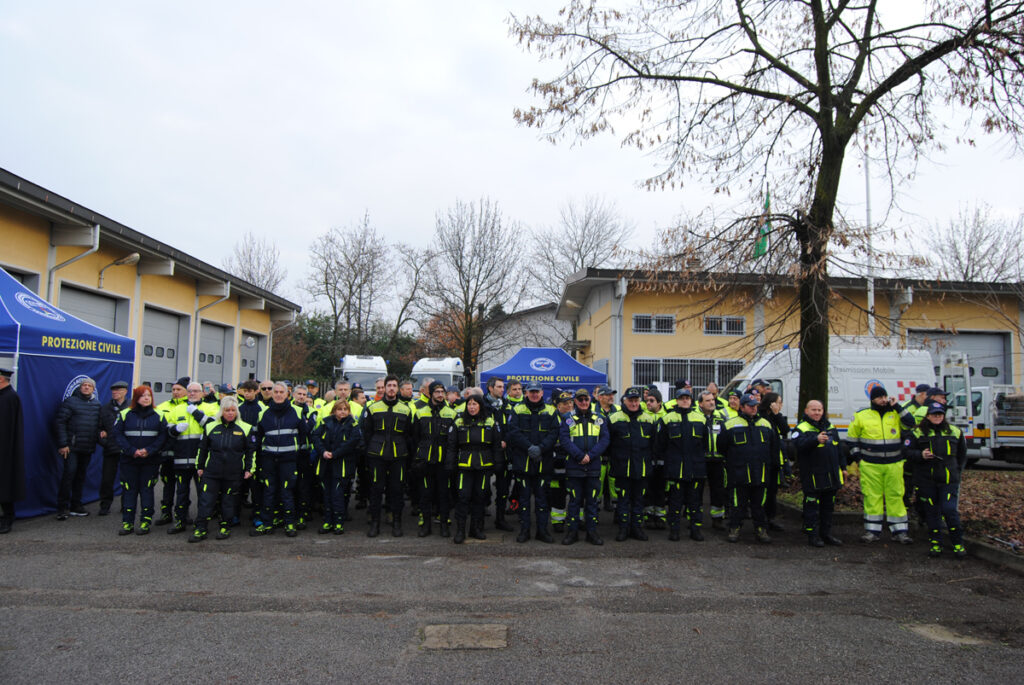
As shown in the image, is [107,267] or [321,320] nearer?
[107,267]

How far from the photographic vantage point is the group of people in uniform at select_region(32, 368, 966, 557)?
25.7ft

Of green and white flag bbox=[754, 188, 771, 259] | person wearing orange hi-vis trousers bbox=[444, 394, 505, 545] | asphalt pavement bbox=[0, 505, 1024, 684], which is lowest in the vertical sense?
asphalt pavement bbox=[0, 505, 1024, 684]

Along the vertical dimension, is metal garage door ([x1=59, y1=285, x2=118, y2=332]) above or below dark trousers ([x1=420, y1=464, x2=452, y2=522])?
above

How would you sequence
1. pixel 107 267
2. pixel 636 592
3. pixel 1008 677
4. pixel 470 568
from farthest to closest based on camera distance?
pixel 107 267, pixel 470 568, pixel 636 592, pixel 1008 677

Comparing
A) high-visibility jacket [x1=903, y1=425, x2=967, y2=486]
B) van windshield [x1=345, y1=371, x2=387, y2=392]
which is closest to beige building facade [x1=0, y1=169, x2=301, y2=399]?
van windshield [x1=345, y1=371, x2=387, y2=392]

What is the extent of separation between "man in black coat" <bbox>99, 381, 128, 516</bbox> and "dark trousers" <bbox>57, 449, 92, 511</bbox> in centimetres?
25

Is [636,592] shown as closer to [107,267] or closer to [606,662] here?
[606,662]

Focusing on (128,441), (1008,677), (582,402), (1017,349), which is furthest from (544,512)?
(1017,349)

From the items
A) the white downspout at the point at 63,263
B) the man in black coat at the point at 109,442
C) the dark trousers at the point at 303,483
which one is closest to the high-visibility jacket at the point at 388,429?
the dark trousers at the point at 303,483

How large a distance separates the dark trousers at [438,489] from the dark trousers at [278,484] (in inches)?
64.1

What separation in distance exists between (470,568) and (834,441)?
15.3ft

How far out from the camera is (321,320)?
45656 millimetres

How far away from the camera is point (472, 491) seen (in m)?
8.04

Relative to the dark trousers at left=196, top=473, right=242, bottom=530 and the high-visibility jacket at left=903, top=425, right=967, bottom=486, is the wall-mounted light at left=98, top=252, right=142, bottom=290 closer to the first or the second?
the dark trousers at left=196, top=473, right=242, bottom=530
